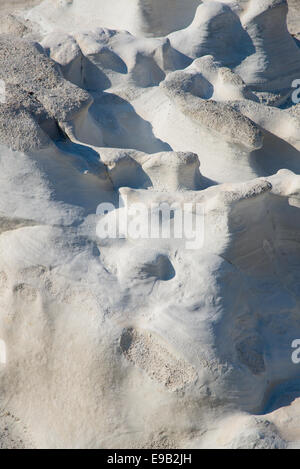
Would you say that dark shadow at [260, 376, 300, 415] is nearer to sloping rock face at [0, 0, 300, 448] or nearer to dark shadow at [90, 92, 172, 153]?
sloping rock face at [0, 0, 300, 448]

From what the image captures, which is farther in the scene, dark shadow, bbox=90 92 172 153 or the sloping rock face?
dark shadow, bbox=90 92 172 153

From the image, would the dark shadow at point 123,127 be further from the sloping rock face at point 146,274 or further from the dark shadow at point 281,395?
the dark shadow at point 281,395

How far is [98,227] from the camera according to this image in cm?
217

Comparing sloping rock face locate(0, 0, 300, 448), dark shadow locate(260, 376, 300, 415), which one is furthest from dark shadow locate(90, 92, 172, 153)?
dark shadow locate(260, 376, 300, 415)

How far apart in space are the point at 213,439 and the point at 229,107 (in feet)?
4.25

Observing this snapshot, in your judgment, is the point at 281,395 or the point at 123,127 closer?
the point at 281,395

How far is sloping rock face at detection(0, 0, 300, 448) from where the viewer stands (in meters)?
1.91

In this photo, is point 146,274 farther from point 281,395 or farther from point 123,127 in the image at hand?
point 123,127

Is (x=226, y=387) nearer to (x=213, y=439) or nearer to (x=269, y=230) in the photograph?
(x=213, y=439)

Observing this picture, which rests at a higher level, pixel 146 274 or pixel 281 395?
pixel 146 274

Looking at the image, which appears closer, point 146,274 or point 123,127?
point 146,274

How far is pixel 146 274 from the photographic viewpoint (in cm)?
201

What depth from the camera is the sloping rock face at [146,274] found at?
191 centimetres

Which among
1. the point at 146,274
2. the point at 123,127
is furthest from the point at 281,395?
the point at 123,127
